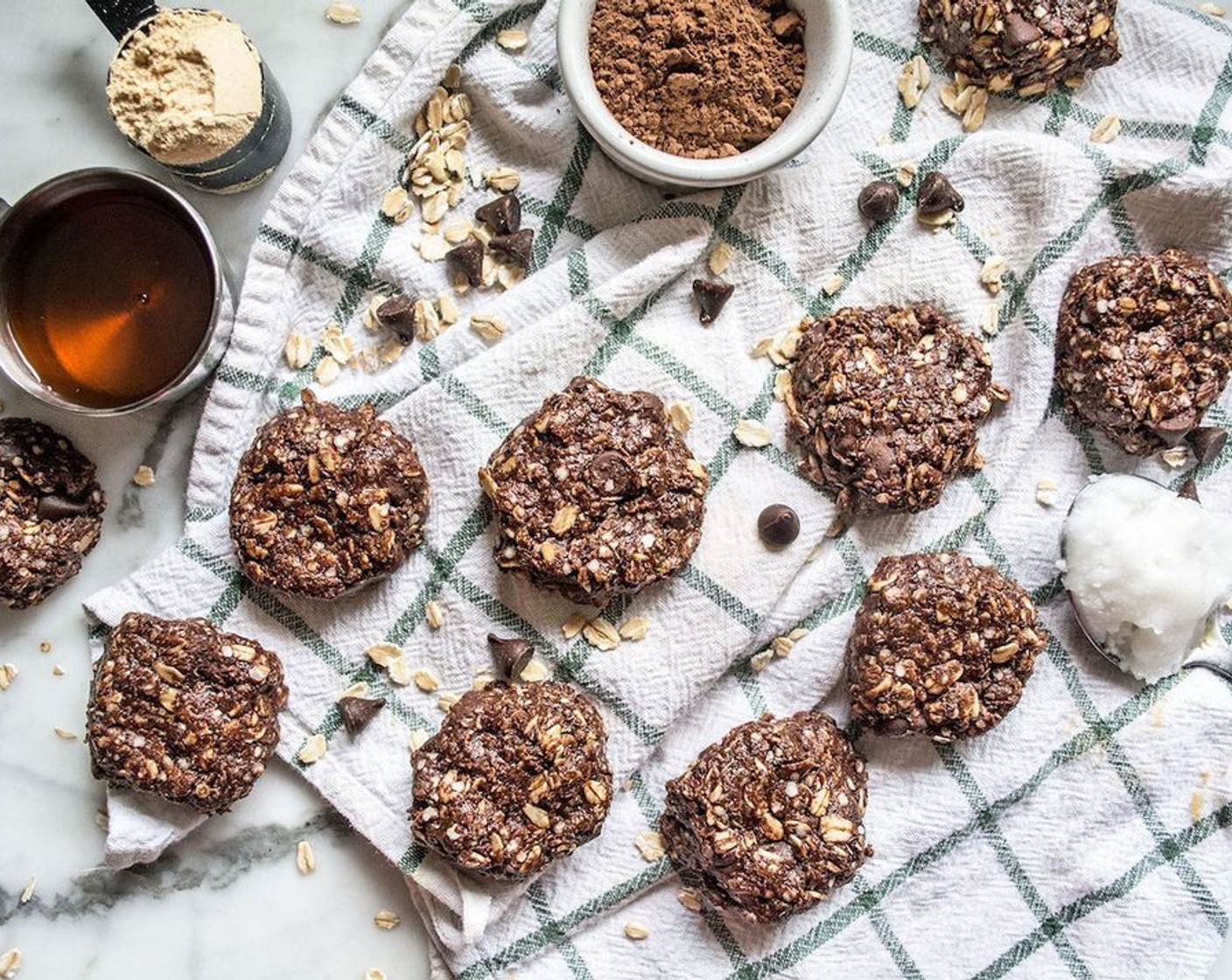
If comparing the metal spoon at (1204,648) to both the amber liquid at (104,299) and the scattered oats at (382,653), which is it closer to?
the scattered oats at (382,653)

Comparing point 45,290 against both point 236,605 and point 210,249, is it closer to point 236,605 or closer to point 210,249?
point 210,249

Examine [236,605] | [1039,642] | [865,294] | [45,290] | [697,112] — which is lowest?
[236,605]

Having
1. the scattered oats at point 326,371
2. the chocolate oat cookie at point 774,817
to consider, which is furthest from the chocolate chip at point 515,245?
the chocolate oat cookie at point 774,817

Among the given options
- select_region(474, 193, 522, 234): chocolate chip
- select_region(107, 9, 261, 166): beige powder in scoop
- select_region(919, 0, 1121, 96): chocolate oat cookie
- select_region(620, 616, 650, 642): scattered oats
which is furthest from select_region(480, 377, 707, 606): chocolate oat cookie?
select_region(919, 0, 1121, 96): chocolate oat cookie

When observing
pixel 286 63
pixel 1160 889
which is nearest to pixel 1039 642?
pixel 1160 889

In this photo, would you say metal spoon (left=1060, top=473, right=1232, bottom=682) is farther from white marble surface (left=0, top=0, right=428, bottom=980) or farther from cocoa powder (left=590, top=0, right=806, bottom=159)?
white marble surface (left=0, top=0, right=428, bottom=980)

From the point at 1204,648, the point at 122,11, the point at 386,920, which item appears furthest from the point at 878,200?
the point at 386,920
